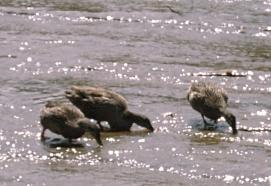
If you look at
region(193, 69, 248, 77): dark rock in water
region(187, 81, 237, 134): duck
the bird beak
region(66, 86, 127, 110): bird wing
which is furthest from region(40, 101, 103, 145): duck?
region(193, 69, 248, 77): dark rock in water

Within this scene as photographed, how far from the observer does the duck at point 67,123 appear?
9320mm

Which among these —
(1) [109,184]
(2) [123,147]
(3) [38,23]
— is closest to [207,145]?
(2) [123,147]

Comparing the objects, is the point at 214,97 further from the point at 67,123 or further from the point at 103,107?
the point at 67,123

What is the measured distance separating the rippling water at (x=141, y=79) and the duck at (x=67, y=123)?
138mm

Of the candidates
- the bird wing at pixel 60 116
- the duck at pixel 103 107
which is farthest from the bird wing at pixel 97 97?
the bird wing at pixel 60 116

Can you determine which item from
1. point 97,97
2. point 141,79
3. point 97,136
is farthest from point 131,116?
point 141,79

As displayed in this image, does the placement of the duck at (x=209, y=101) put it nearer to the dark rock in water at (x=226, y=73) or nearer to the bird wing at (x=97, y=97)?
the bird wing at (x=97, y=97)

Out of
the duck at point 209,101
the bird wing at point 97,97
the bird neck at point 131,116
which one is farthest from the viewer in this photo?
the duck at point 209,101

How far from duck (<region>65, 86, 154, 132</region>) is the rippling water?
21 cm

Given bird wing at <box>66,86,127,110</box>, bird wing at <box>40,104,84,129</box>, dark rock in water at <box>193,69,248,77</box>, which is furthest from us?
dark rock in water at <box>193,69,248,77</box>

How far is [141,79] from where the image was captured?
12484mm

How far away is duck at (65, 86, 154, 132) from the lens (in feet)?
33.3

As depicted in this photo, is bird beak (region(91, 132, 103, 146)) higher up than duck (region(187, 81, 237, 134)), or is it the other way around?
duck (region(187, 81, 237, 134))

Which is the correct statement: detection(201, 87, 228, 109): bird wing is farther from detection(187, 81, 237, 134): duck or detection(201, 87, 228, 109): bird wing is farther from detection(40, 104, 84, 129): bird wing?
detection(40, 104, 84, 129): bird wing
